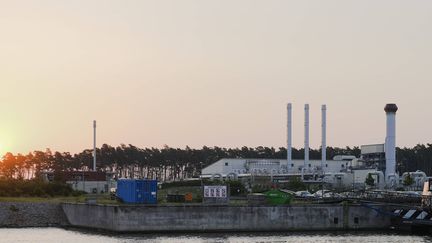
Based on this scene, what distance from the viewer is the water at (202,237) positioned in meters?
56.9

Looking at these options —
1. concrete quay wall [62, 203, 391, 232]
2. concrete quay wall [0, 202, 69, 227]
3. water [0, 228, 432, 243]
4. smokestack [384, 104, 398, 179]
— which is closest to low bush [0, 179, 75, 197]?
concrete quay wall [0, 202, 69, 227]

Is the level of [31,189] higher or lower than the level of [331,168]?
lower

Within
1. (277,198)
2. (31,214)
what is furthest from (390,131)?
(31,214)

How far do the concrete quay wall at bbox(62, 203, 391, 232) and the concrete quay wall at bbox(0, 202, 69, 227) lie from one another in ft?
6.81

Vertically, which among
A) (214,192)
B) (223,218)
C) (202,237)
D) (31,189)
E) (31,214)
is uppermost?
(214,192)

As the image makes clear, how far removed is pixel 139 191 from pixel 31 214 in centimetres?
1395

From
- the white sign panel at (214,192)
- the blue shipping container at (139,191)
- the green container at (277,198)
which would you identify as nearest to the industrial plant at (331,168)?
the green container at (277,198)

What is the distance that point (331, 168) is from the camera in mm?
153750

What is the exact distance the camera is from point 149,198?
67.4 metres

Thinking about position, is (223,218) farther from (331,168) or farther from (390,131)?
(331,168)

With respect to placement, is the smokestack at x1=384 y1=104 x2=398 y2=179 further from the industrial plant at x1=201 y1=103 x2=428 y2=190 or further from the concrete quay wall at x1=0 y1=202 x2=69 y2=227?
the concrete quay wall at x1=0 y1=202 x2=69 y2=227

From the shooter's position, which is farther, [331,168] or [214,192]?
[331,168]

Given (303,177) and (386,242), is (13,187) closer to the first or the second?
(386,242)

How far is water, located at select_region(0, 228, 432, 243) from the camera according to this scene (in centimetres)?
5691
